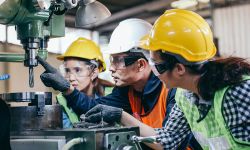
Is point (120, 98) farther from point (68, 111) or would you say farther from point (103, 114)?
point (103, 114)

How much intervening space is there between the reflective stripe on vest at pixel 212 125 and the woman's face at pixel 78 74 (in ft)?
3.18

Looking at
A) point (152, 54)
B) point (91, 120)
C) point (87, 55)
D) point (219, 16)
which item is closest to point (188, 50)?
point (152, 54)

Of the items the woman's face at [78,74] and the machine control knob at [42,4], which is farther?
the woman's face at [78,74]

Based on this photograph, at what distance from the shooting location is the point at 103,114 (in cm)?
157

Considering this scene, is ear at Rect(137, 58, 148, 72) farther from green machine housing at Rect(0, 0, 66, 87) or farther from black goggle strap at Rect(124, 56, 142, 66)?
green machine housing at Rect(0, 0, 66, 87)

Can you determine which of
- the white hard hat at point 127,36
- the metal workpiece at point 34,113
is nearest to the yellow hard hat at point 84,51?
the white hard hat at point 127,36

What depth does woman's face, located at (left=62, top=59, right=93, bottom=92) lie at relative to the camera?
8.08 feet

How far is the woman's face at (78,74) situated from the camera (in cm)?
246

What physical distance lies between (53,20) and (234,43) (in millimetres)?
4011

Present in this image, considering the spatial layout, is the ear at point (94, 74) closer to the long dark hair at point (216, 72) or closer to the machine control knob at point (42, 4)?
the long dark hair at point (216, 72)

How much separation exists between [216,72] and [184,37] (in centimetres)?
18

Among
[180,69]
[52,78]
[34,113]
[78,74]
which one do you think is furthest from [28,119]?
[78,74]

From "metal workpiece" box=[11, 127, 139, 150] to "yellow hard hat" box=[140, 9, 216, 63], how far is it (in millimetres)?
485

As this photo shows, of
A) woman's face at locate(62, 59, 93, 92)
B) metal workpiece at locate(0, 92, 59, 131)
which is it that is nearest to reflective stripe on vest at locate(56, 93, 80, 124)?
woman's face at locate(62, 59, 93, 92)
